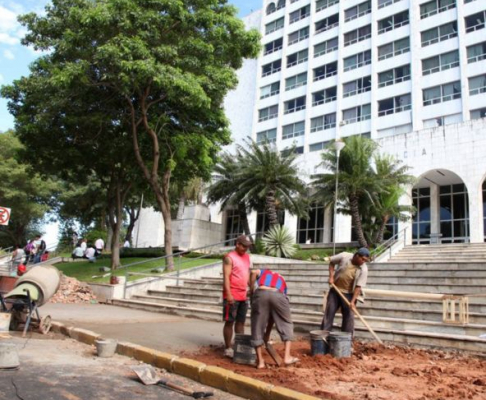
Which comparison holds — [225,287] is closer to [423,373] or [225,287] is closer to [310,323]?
[423,373]

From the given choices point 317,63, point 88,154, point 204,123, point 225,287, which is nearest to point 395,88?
point 317,63

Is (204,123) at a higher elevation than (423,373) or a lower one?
higher

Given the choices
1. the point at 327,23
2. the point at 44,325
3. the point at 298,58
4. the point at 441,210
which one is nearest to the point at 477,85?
the point at 441,210

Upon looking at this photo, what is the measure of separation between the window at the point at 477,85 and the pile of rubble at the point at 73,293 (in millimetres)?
29818

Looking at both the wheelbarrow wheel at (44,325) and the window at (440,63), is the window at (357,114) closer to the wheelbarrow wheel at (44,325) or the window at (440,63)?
the window at (440,63)

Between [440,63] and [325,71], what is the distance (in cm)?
1077

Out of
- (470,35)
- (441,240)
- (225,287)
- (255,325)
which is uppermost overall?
A: (470,35)

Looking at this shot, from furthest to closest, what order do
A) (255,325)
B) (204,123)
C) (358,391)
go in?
(204,123) < (255,325) < (358,391)

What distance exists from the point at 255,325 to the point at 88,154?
645 inches

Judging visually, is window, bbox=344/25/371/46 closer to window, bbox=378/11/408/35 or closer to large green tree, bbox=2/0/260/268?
window, bbox=378/11/408/35

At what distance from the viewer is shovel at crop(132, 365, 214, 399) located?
4438 mm

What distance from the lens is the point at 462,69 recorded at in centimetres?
3228

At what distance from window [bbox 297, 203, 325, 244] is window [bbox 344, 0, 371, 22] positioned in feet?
67.4

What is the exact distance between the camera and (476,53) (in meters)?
32.2
